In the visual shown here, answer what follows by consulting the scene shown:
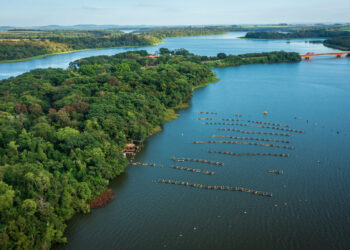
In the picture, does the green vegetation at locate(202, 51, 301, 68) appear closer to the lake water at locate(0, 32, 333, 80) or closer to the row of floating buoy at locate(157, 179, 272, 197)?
the lake water at locate(0, 32, 333, 80)

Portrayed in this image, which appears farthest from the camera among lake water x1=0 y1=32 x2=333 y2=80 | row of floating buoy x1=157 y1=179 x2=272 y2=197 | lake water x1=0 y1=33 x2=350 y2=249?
lake water x1=0 y1=32 x2=333 y2=80

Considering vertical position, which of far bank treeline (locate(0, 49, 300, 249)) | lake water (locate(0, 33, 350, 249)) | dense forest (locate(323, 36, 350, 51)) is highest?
dense forest (locate(323, 36, 350, 51))

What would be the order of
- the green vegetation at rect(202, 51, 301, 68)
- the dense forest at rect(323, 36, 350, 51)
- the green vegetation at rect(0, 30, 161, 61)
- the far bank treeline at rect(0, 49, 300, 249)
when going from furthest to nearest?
1. the dense forest at rect(323, 36, 350, 51)
2. the green vegetation at rect(0, 30, 161, 61)
3. the green vegetation at rect(202, 51, 301, 68)
4. the far bank treeline at rect(0, 49, 300, 249)

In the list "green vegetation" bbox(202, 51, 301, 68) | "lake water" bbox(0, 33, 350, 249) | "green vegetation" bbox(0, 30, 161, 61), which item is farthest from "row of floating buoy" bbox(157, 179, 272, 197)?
"green vegetation" bbox(0, 30, 161, 61)

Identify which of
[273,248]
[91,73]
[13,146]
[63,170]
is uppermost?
[91,73]

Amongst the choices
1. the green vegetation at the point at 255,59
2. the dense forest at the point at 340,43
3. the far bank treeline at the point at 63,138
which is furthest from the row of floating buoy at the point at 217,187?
the dense forest at the point at 340,43

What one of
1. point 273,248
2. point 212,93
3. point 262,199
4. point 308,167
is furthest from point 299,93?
point 273,248

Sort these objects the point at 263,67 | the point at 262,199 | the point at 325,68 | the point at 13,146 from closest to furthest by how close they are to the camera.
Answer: the point at 262,199
the point at 13,146
the point at 325,68
the point at 263,67

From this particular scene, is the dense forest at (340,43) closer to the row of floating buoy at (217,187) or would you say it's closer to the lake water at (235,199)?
the lake water at (235,199)

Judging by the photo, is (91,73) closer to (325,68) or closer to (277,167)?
(277,167)
